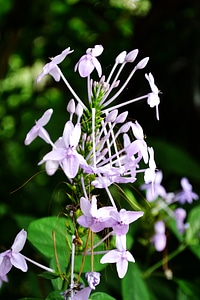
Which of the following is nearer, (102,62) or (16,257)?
(16,257)

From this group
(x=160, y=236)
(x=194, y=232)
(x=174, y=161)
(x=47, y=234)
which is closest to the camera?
(x=47, y=234)

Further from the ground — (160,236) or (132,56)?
(132,56)

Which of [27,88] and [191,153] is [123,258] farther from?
[27,88]

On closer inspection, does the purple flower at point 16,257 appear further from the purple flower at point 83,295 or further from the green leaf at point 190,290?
the green leaf at point 190,290

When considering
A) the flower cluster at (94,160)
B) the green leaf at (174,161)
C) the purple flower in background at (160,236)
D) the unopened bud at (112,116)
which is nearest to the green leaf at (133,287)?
the purple flower in background at (160,236)

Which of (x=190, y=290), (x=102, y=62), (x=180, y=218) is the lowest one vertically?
(x=190, y=290)

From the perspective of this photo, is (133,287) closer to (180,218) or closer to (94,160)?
(180,218)

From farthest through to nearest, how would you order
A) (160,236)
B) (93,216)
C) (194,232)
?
(194,232) → (160,236) → (93,216)

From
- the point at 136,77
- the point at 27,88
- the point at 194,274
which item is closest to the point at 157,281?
the point at 194,274

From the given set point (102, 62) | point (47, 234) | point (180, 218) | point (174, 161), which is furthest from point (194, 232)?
point (102, 62)
